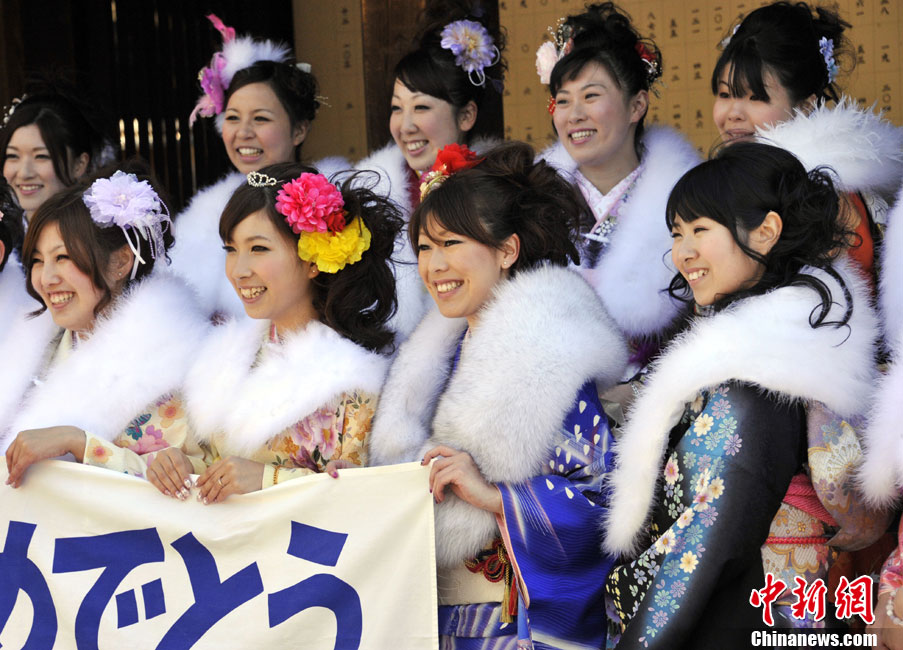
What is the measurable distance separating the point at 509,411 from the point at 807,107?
1601 mm

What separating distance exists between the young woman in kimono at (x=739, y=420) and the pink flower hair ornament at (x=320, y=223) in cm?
104

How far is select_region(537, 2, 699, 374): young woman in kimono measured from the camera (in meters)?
3.67

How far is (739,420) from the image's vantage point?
7.96 ft

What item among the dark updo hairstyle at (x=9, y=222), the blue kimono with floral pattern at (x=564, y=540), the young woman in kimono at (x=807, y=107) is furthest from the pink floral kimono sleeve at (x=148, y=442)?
the young woman in kimono at (x=807, y=107)

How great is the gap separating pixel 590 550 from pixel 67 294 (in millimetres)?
1823

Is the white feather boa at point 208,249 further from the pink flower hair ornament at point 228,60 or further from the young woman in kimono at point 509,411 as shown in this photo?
the young woman in kimono at point 509,411

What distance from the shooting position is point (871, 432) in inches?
92.7

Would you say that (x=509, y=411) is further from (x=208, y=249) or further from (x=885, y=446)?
(x=208, y=249)

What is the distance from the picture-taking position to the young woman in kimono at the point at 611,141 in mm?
3668

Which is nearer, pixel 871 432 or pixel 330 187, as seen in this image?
pixel 871 432

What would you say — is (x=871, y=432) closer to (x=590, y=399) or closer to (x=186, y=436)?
(x=590, y=399)

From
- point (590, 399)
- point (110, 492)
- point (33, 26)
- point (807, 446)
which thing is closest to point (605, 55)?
point (590, 399)

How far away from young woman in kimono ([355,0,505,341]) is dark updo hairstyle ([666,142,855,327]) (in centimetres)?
160

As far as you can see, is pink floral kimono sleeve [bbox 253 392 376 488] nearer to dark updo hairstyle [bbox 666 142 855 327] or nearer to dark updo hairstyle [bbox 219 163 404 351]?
dark updo hairstyle [bbox 219 163 404 351]
